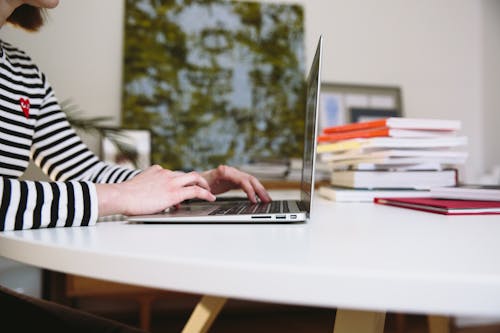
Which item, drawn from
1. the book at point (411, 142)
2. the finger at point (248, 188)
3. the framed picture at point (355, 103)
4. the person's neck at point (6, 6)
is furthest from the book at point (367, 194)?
the framed picture at point (355, 103)

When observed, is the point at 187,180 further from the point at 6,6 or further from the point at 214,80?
the point at 214,80

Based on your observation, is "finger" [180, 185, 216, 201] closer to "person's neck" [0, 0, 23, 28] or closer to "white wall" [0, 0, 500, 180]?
"person's neck" [0, 0, 23, 28]

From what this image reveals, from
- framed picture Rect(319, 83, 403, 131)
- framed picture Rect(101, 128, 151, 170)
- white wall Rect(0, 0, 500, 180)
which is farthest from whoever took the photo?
framed picture Rect(319, 83, 403, 131)

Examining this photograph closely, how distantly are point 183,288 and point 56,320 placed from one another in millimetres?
380

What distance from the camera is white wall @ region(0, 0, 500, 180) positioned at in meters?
2.26

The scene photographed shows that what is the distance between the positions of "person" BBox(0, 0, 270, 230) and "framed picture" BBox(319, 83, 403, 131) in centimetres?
161

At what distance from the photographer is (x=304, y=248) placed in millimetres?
439

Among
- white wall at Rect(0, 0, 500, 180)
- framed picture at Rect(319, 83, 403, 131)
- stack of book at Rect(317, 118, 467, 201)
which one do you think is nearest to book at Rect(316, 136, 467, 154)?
stack of book at Rect(317, 118, 467, 201)

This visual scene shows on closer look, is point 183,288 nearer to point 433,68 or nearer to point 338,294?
point 338,294

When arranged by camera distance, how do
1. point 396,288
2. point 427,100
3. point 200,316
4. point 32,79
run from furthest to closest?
point 427,100 < point 32,79 < point 200,316 < point 396,288

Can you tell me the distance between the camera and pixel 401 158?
1.08 metres

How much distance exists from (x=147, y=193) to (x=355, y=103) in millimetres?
2092

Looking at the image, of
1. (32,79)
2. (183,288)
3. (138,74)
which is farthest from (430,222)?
(138,74)

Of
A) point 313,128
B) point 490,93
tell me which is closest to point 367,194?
point 313,128
